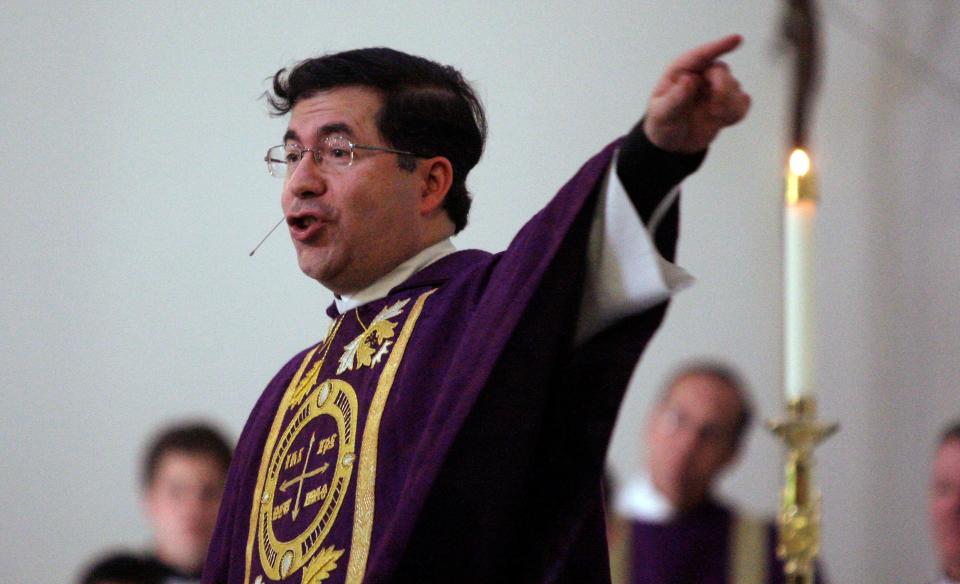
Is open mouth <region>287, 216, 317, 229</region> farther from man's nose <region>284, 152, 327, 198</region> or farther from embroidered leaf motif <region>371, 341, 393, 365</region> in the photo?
embroidered leaf motif <region>371, 341, 393, 365</region>

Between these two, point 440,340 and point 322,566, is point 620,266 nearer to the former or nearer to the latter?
point 440,340

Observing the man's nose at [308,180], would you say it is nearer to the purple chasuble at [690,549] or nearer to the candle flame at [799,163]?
the candle flame at [799,163]

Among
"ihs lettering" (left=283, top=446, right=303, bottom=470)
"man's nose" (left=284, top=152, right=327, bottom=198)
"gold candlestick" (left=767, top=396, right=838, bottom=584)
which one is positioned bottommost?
"gold candlestick" (left=767, top=396, right=838, bottom=584)

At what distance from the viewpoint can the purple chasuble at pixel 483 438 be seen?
196cm

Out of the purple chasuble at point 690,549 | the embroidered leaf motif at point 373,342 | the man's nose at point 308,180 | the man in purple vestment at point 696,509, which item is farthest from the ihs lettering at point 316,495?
the purple chasuble at point 690,549

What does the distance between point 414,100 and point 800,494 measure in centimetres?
91

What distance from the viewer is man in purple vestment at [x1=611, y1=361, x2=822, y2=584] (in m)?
4.59

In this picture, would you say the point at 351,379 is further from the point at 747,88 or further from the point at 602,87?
the point at 747,88

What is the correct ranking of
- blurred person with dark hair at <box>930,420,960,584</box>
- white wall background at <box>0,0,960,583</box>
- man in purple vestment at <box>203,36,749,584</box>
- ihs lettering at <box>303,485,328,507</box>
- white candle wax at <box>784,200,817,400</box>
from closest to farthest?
man in purple vestment at <box>203,36,749,584</box>, ihs lettering at <box>303,485,328,507</box>, white candle wax at <box>784,200,817,400</box>, blurred person with dark hair at <box>930,420,960,584</box>, white wall background at <box>0,0,960,583</box>

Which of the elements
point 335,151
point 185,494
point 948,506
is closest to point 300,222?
point 335,151

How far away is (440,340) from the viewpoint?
2203 millimetres

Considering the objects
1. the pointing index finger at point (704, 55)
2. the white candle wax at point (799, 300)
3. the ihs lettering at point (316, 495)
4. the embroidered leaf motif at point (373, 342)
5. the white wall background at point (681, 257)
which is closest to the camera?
the pointing index finger at point (704, 55)

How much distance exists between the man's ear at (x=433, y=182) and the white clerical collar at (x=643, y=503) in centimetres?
255

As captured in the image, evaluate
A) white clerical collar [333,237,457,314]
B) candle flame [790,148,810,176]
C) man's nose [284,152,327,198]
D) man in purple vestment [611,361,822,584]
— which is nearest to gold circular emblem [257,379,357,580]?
white clerical collar [333,237,457,314]
